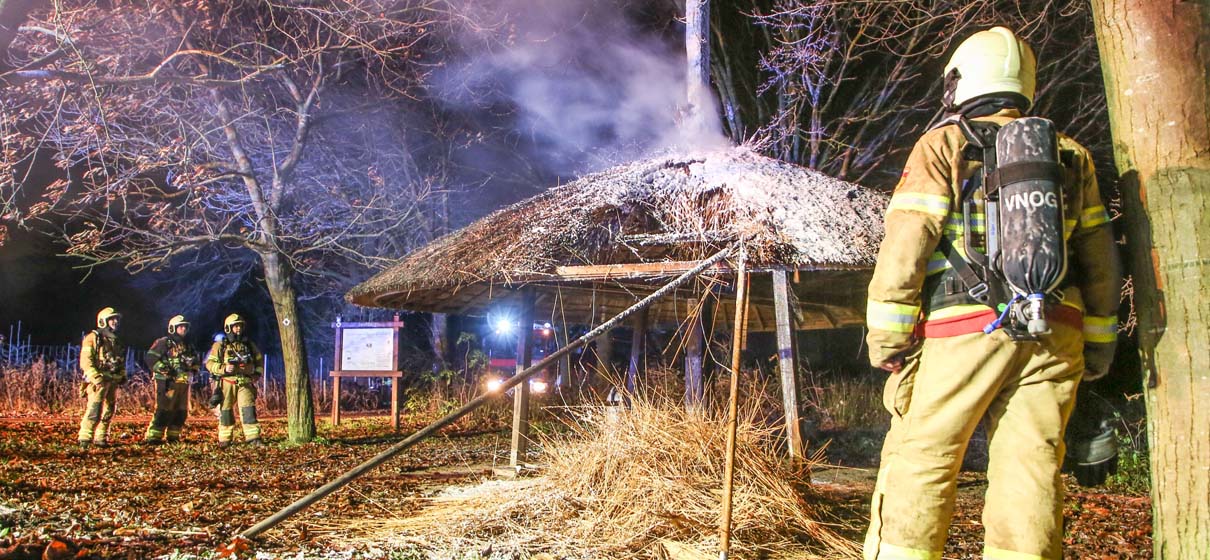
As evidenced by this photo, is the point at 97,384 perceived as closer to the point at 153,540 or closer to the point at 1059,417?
the point at 153,540

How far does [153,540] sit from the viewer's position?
14.8 ft

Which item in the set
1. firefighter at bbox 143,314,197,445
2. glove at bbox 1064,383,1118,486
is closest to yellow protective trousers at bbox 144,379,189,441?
firefighter at bbox 143,314,197,445

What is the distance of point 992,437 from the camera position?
2656 mm

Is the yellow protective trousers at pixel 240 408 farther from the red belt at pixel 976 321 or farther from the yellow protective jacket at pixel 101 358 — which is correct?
the red belt at pixel 976 321

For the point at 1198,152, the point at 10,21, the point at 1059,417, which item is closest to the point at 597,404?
the point at 1059,417

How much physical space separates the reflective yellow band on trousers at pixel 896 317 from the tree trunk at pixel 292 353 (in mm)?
9798

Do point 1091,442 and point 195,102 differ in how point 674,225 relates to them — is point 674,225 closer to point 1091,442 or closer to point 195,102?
point 1091,442

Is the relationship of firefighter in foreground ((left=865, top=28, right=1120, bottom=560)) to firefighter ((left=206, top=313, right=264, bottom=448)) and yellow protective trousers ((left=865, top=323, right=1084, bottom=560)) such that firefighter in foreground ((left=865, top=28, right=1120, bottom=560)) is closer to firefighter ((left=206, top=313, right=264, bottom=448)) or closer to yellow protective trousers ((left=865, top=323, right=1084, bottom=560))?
yellow protective trousers ((left=865, top=323, right=1084, bottom=560))

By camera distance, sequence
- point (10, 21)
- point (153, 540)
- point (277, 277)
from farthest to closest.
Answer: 1. point (277, 277)
2. point (10, 21)
3. point (153, 540)

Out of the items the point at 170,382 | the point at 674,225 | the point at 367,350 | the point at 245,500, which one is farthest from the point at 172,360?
the point at 674,225

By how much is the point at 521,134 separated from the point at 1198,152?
17.0m

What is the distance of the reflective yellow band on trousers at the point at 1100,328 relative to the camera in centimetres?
278

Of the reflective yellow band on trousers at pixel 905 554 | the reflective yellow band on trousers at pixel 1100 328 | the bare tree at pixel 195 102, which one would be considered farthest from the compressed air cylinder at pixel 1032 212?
the bare tree at pixel 195 102

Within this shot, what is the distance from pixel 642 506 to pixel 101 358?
30.3 feet
